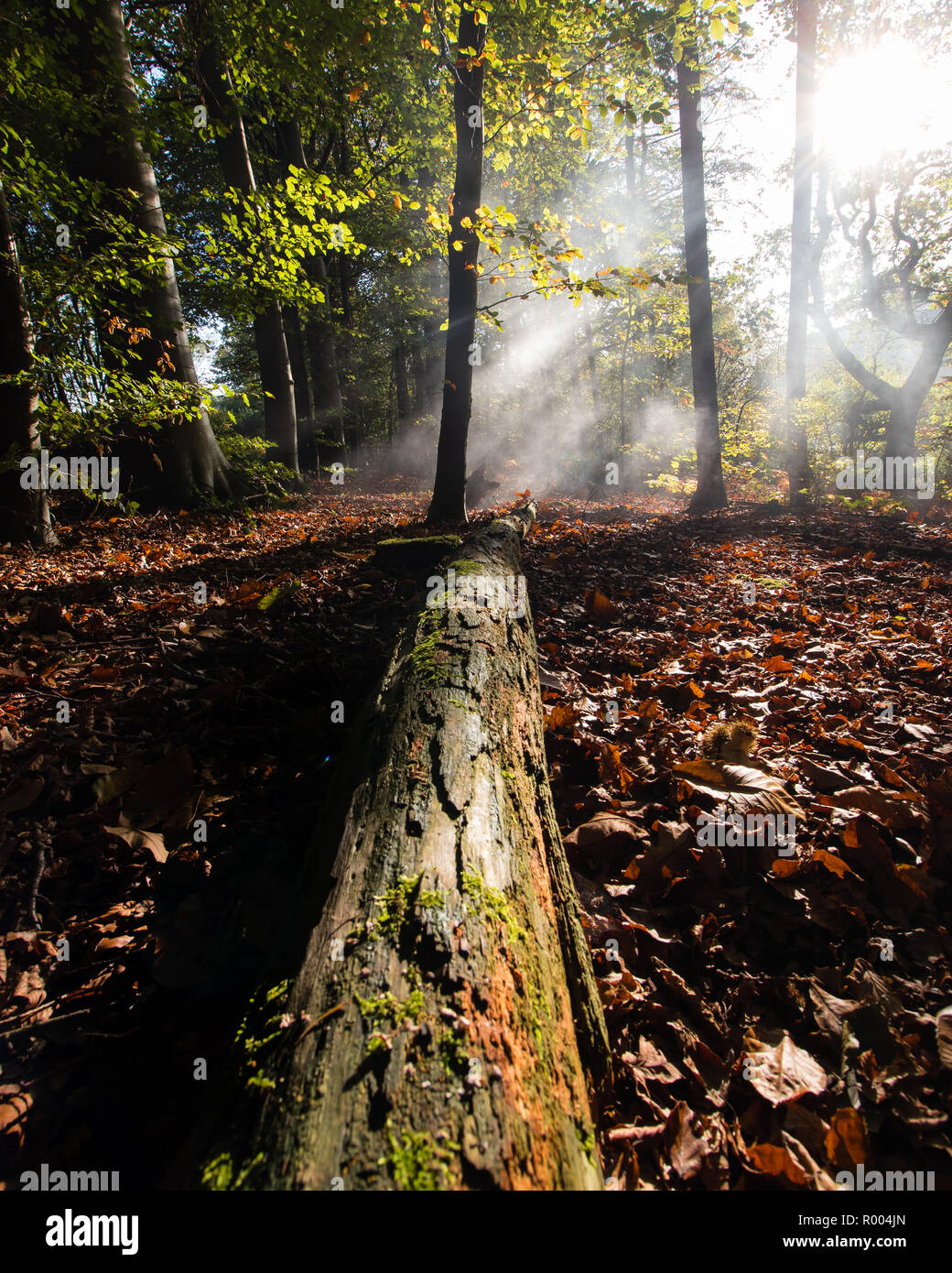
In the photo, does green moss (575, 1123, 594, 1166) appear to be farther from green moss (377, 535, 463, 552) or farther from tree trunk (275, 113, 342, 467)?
tree trunk (275, 113, 342, 467)

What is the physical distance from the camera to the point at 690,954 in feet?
5.74

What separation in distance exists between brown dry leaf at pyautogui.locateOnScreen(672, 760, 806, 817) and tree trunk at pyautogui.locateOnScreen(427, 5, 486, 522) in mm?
5949

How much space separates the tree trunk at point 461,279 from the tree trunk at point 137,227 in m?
3.28

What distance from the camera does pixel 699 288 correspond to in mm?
9695

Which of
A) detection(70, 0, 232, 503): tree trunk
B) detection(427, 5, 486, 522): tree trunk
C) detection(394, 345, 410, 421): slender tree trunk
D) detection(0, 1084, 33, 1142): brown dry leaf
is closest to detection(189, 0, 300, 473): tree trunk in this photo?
detection(70, 0, 232, 503): tree trunk

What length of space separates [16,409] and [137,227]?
A: 304cm

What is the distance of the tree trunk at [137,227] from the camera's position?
5969 mm

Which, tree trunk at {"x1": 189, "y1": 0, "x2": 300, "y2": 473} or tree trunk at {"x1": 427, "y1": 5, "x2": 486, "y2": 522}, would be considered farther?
tree trunk at {"x1": 189, "y1": 0, "x2": 300, "y2": 473}

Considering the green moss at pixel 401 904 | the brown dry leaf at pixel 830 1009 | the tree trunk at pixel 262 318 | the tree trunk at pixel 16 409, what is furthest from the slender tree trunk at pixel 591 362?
the green moss at pixel 401 904

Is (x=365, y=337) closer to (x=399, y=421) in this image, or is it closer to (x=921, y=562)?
(x=399, y=421)

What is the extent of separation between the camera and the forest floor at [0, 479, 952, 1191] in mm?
1307
